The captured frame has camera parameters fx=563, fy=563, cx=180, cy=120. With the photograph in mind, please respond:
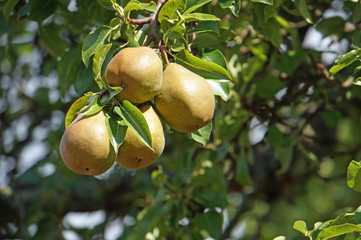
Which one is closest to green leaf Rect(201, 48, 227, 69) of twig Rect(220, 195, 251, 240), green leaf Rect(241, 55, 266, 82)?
green leaf Rect(241, 55, 266, 82)

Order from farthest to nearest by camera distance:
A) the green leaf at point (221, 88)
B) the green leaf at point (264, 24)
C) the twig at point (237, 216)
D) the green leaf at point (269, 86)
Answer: the twig at point (237, 216)
the green leaf at point (269, 86)
the green leaf at point (264, 24)
the green leaf at point (221, 88)

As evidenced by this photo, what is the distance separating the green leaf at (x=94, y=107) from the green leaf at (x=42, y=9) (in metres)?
0.69

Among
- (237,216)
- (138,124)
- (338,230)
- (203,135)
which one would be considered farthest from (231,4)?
(237,216)

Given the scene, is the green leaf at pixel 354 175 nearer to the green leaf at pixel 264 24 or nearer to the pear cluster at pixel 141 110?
the pear cluster at pixel 141 110

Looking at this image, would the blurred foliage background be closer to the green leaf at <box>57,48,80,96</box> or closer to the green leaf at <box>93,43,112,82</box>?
the green leaf at <box>57,48,80,96</box>

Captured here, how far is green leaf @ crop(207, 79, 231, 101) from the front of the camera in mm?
1253

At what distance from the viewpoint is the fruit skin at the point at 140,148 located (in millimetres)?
1088

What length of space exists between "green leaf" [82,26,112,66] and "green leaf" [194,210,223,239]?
33.6 inches

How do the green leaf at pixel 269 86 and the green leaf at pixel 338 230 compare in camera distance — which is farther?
the green leaf at pixel 269 86

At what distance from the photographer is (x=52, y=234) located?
245 cm

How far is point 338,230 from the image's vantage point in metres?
1.12

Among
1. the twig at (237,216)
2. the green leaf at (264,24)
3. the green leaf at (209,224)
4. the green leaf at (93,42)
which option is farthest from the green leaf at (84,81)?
the twig at (237,216)

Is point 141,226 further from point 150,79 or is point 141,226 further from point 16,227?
point 16,227

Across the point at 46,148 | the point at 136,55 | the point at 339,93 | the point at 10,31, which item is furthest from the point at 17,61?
the point at 136,55
